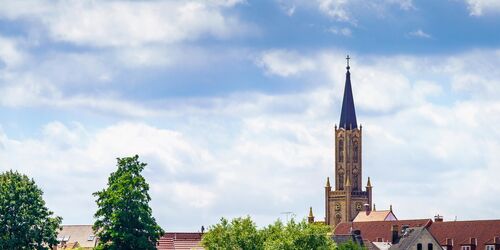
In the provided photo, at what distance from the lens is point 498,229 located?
173750mm

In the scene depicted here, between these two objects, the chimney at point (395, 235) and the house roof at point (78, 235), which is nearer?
the chimney at point (395, 235)

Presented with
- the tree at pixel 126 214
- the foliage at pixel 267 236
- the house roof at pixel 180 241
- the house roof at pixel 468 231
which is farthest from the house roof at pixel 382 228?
the tree at pixel 126 214

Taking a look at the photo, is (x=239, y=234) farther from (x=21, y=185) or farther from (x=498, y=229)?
(x=498, y=229)

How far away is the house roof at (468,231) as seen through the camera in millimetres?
174000

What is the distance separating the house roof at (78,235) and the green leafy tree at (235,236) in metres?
46.9

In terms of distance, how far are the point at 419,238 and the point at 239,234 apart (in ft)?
93.2

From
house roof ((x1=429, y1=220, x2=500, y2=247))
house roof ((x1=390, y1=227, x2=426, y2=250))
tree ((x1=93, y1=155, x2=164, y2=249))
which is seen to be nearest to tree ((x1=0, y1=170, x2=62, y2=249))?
tree ((x1=93, y1=155, x2=164, y2=249))

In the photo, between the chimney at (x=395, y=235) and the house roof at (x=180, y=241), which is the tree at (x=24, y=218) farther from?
the chimney at (x=395, y=235)

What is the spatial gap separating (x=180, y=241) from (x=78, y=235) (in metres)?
41.1

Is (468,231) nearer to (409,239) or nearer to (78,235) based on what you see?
(409,239)

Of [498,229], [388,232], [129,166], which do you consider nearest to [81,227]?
[388,232]

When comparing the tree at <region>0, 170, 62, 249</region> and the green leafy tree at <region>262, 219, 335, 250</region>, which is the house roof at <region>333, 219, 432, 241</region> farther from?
the tree at <region>0, 170, 62, 249</region>

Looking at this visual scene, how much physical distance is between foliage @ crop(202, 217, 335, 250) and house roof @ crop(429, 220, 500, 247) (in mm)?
44107

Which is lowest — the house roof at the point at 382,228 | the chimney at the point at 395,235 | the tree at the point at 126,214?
the tree at the point at 126,214
